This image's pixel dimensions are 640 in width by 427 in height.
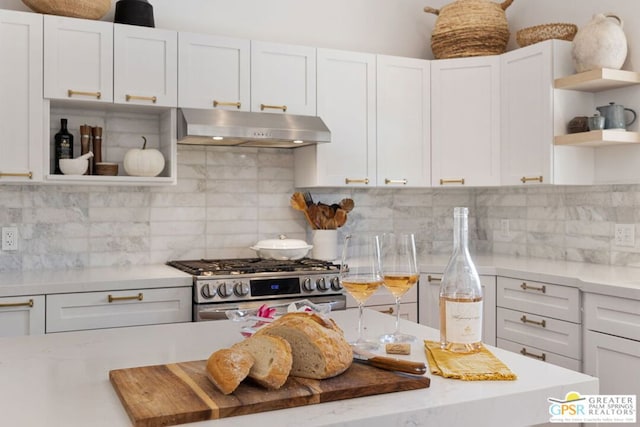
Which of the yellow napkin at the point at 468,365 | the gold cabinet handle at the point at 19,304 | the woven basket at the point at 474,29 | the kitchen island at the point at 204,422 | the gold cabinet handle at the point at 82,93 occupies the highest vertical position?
the woven basket at the point at 474,29

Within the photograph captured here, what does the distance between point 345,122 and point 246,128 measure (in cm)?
74

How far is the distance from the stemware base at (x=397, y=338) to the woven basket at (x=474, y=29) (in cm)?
304

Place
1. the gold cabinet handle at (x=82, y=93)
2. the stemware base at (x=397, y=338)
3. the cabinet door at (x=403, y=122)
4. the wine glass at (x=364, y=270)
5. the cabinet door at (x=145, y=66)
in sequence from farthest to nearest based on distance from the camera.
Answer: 1. the cabinet door at (x=403, y=122)
2. the cabinet door at (x=145, y=66)
3. the gold cabinet handle at (x=82, y=93)
4. the stemware base at (x=397, y=338)
5. the wine glass at (x=364, y=270)

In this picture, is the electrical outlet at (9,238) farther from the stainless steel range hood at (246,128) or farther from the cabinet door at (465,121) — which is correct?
the cabinet door at (465,121)

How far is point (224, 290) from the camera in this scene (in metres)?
3.16

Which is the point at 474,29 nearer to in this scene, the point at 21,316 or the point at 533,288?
the point at 533,288

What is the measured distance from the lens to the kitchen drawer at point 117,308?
293 centimetres

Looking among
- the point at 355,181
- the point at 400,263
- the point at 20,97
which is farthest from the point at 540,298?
the point at 20,97

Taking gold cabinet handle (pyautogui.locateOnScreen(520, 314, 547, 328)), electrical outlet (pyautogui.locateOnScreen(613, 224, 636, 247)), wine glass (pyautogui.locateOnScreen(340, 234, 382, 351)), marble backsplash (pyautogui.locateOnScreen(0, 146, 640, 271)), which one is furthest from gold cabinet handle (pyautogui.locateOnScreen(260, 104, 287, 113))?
wine glass (pyautogui.locateOnScreen(340, 234, 382, 351))

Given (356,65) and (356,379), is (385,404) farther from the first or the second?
(356,65)

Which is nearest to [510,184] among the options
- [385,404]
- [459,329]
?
[459,329]

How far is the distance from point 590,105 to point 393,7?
1.58 m

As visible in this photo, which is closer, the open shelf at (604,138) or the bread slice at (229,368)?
the bread slice at (229,368)

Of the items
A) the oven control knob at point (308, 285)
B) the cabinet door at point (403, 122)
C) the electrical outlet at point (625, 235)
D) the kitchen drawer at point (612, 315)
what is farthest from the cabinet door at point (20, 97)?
the electrical outlet at point (625, 235)
